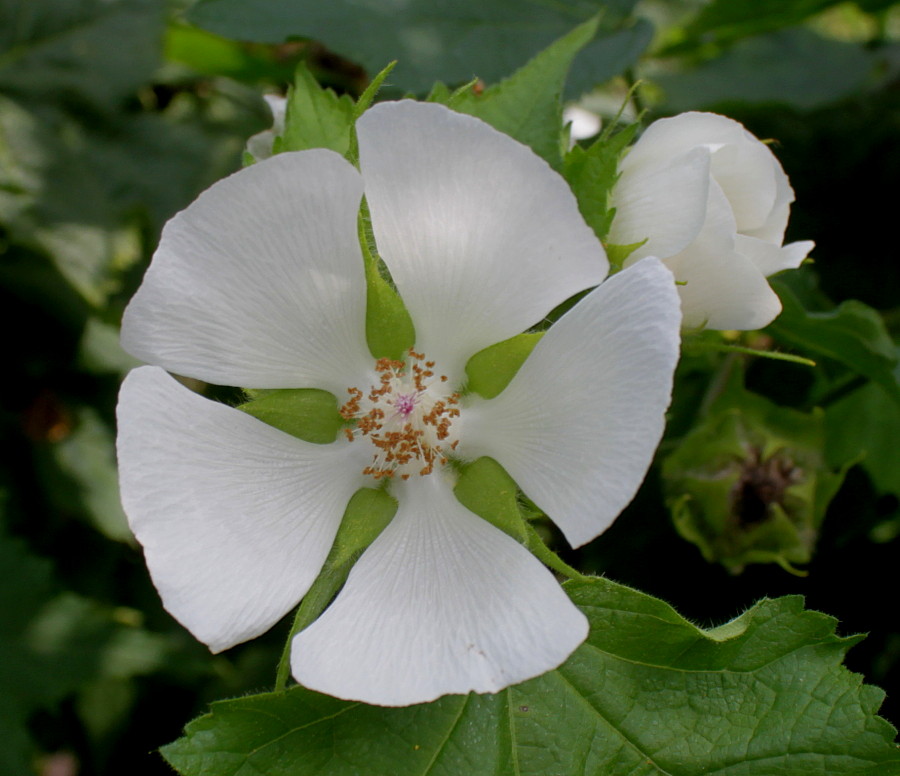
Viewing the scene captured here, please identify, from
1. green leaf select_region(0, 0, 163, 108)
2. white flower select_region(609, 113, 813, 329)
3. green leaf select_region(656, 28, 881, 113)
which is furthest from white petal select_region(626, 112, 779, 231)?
green leaf select_region(0, 0, 163, 108)

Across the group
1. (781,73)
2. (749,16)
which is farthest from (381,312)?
(781,73)

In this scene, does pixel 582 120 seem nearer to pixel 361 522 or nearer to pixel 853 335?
pixel 853 335

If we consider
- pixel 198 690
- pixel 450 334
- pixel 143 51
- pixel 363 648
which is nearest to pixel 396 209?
pixel 450 334

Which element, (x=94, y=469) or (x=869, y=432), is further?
(x=94, y=469)

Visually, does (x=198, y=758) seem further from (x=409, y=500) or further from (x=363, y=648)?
(x=409, y=500)

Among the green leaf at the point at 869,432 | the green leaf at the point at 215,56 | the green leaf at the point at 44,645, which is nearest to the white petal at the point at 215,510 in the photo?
the green leaf at the point at 44,645

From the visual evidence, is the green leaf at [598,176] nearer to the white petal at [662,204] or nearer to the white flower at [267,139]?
the white petal at [662,204]

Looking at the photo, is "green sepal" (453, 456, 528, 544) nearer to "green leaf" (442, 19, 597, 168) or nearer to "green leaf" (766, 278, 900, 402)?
"green leaf" (442, 19, 597, 168)
